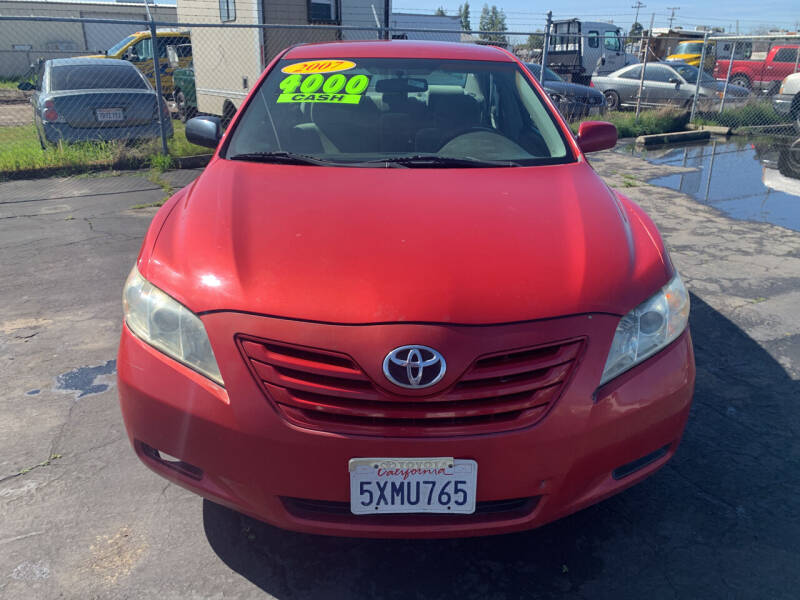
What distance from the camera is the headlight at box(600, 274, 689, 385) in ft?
6.12

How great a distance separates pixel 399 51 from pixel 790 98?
12391 mm

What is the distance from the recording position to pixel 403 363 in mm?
1701

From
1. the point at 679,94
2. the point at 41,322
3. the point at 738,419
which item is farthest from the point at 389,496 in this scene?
the point at 679,94

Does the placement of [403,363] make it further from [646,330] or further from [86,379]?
[86,379]

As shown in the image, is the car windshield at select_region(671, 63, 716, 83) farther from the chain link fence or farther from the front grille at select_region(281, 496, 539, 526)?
the front grille at select_region(281, 496, 539, 526)

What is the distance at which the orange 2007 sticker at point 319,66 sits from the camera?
339 centimetres

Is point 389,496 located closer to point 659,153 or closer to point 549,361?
point 549,361

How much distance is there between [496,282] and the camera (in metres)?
1.90

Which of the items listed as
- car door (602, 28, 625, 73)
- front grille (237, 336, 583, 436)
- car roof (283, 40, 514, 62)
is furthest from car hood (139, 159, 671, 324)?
car door (602, 28, 625, 73)

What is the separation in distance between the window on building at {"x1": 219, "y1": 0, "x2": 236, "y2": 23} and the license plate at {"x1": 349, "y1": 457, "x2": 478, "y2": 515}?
9.64m

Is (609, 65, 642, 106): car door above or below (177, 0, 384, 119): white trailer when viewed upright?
below

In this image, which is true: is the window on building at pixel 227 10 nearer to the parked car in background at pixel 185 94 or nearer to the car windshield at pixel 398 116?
the parked car in background at pixel 185 94

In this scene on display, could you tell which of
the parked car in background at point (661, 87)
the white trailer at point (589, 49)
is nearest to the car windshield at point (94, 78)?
the parked car in background at point (661, 87)

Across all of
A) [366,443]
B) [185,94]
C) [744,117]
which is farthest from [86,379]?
[744,117]
